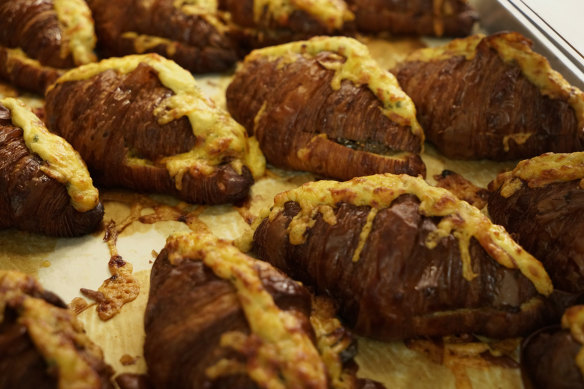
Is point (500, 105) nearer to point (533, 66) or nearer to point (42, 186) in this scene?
point (533, 66)

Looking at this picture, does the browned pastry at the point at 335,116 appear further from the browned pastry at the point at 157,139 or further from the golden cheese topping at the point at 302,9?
the golden cheese topping at the point at 302,9

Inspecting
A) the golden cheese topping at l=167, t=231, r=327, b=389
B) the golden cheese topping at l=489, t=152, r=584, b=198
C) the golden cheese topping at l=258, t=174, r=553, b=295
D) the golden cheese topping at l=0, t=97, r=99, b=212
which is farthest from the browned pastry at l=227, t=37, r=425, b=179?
the golden cheese topping at l=167, t=231, r=327, b=389

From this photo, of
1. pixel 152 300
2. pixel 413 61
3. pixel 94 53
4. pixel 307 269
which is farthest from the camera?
pixel 94 53

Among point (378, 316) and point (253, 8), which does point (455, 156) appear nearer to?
point (378, 316)

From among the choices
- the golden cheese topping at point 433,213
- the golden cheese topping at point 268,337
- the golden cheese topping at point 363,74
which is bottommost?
the golden cheese topping at point 268,337

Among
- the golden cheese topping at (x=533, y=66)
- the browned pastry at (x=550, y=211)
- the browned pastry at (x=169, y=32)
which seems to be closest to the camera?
the browned pastry at (x=550, y=211)

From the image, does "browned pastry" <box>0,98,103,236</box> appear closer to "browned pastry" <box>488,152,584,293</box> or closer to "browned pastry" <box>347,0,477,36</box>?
"browned pastry" <box>488,152,584,293</box>

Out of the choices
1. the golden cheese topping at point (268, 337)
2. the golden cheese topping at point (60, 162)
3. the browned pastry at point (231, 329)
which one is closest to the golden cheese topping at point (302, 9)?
the golden cheese topping at point (60, 162)

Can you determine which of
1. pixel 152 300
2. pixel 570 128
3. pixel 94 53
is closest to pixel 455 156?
pixel 570 128
